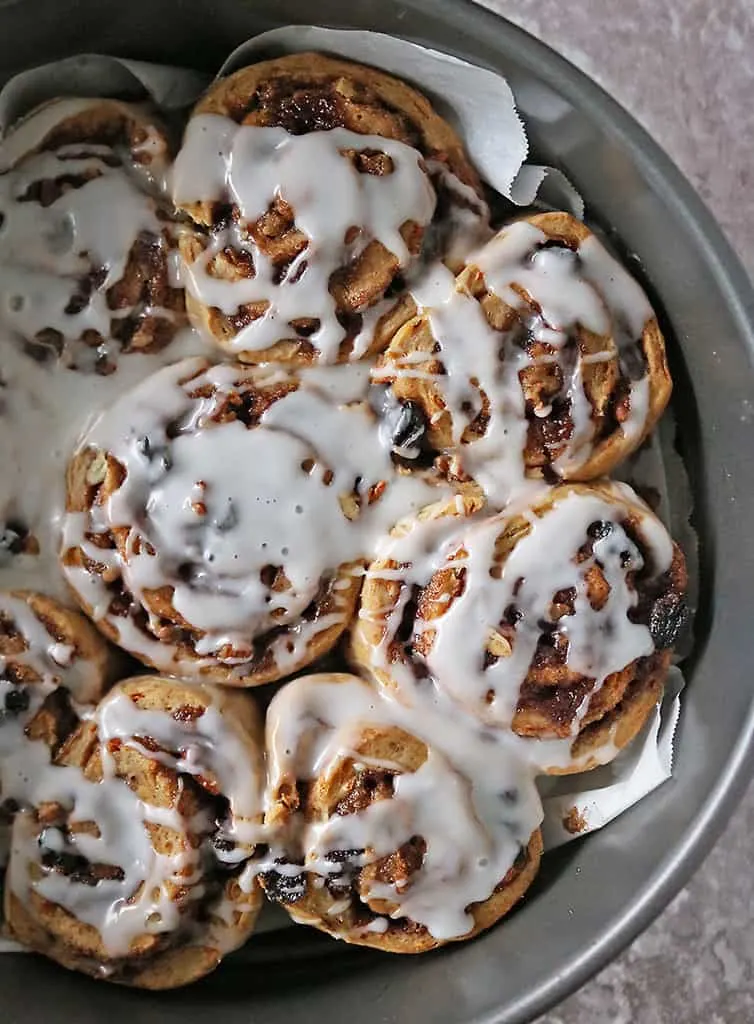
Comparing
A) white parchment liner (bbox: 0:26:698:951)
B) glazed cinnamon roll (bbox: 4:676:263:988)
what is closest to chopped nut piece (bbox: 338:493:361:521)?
glazed cinnamon roll (bbox: 4:676:263:988)

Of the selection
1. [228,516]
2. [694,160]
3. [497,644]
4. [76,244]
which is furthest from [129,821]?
[694,160]

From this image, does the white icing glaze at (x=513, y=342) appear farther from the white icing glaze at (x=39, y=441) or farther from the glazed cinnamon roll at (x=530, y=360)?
the white icing glaze at (x=39, y=441)

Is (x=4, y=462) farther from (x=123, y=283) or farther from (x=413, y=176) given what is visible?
(x=413, y=176)

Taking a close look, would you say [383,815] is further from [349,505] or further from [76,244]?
[76,244]

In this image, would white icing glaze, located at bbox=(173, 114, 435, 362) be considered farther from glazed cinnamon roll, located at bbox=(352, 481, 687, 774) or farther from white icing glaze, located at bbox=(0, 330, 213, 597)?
glazed cinnamon roll, located at bbox=(352, 481, 687, 774)

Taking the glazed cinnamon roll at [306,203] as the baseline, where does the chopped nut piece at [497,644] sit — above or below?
below

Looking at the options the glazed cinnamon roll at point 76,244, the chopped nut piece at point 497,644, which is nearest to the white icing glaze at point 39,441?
the glazed cinnamon roll at point 76,244

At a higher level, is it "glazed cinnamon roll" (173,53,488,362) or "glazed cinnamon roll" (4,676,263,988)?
"glazed cinnamon roll" (173,53,488,362)
